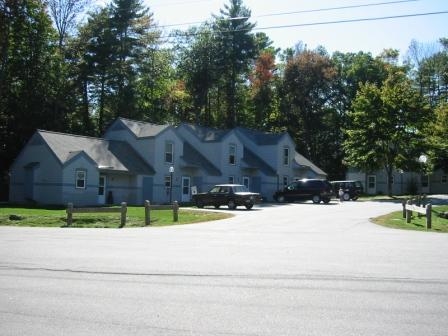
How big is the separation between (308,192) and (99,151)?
17.3 m

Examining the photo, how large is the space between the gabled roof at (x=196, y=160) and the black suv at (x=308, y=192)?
618 cm

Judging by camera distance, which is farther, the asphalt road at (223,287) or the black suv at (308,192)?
the black suv at (308,192)

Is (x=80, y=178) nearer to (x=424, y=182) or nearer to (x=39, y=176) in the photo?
(x=39, y=176)

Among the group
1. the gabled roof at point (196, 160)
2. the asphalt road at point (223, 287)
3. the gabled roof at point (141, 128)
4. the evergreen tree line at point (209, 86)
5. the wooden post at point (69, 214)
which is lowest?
the asphalt road at point (223, 287)

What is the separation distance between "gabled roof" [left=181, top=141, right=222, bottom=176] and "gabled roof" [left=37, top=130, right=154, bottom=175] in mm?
4344

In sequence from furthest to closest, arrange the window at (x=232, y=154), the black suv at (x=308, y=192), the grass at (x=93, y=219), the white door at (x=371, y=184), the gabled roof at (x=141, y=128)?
the white door at (x=371, y=184) → the window at (x=232, y=154) → the gabled roof at (x=141, y=128) → the black suv at (x=308, y=192) → the grass at (x=93, y=219)

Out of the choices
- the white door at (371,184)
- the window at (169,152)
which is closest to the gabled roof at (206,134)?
the window at (169,152)

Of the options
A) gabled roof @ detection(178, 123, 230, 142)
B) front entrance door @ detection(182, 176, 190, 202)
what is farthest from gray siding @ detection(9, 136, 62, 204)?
gabled roof @ detection(178, 123, 230, 142)

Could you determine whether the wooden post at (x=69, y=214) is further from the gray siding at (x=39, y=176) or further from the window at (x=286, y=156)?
the window at (x=286, y=156)

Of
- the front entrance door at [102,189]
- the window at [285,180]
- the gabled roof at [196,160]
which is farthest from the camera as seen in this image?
the window at [285,180]

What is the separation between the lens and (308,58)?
68125 millimetres

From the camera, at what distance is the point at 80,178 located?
37.5 metres

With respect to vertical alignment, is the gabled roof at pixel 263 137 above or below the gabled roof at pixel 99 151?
above

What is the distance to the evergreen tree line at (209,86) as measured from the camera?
164 feet
